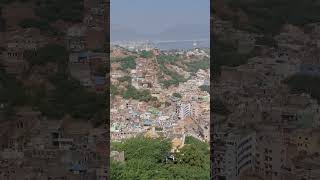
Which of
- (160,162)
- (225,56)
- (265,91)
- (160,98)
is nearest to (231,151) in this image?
(265,91)

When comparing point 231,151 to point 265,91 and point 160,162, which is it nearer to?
point 265,91

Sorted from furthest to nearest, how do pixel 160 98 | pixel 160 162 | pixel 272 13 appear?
pixel 160 162 → pixel 160 98 → pixel 272 13

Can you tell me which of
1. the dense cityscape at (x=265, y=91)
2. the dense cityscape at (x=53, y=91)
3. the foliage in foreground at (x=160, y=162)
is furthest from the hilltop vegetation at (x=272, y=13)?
the foliage in foreground at (x=160, y=162)

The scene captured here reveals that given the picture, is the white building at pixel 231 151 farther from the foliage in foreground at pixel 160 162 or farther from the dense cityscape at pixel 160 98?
the foliage in foreground at pixel 160 162

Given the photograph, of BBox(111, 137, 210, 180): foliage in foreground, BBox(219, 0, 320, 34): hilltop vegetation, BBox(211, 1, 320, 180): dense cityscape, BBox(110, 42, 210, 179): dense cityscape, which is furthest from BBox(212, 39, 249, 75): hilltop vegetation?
BBox(111, 137, 210, 180): foliage in foreground

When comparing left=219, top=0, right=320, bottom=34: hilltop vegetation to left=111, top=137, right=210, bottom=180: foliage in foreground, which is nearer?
left=219, top=0, right=320, bottom=34: hilltop vegetation

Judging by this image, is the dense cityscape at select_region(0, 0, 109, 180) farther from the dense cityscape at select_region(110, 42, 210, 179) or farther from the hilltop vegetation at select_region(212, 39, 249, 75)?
the dense cityscape at select_region(110, 42, 210, 179)

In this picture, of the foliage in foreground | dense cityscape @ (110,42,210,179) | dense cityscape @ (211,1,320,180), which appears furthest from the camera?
the foliage in foreground

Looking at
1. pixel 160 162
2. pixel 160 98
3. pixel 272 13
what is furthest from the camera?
Result: pixel 160 162

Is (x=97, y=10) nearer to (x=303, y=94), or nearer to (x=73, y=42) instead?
(x=73, y=42)

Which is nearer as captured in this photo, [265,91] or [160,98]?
[265,91]

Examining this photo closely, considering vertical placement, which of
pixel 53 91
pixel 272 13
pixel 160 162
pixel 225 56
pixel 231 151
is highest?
pixel 272 13

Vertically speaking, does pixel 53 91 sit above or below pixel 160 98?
above

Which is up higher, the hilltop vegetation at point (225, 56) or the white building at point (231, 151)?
the hilltop vegetation at point (225, 56)
